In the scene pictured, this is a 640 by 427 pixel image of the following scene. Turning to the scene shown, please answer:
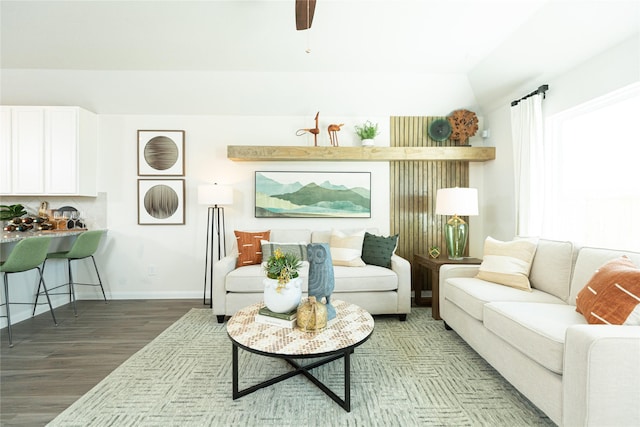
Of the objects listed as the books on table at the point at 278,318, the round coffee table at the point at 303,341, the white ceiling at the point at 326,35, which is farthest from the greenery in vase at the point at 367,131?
the books on table at the point at 278,318

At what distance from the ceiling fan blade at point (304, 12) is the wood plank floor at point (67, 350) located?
107 inches

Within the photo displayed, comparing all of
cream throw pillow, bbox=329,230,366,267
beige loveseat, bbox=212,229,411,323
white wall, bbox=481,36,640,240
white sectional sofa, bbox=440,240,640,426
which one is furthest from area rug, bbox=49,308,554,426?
white wall, bbox=481,36,640,240

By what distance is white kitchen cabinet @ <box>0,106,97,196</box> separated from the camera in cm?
342

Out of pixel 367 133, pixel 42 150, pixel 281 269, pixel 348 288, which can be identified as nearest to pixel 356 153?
pixel 367 133

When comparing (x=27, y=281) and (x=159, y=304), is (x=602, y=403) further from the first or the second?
(x=27, y=281)

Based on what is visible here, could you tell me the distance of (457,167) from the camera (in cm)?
401

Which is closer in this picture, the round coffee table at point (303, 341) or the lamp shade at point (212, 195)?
→ the round coffee table at point (303, 341)

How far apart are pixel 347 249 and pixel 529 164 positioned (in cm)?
202

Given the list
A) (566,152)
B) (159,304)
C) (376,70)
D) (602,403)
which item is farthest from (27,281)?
(566,152)

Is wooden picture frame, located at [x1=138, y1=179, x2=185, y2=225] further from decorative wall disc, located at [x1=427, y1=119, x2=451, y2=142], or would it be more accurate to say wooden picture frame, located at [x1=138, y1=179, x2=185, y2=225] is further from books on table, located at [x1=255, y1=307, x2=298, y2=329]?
decorative wall disc, located at [x1=427, y1=119, x2=451, y2=142]

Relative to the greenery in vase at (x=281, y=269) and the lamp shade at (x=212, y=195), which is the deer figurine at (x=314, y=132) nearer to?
the lamp shade at (x=212, y=195)

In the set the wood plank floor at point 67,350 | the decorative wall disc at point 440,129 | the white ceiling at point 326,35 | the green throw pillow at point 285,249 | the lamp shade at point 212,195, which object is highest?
the white ceiling at point 326,35

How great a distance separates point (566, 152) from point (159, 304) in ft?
15.3

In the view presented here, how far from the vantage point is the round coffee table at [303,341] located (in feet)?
5.10
